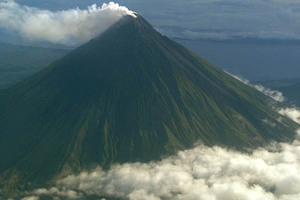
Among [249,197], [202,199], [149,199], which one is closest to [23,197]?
[149,199]

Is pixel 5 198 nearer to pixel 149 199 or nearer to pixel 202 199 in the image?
pixel 149 199

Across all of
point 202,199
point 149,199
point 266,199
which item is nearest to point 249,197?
point 266,199

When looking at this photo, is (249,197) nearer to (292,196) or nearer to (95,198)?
(292,196)

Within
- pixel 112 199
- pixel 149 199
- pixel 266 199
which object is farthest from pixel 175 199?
pixel 266 199

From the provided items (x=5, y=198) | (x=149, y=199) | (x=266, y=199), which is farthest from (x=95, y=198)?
(x=266, y=199)

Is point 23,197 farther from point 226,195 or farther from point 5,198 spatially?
point 226,195
